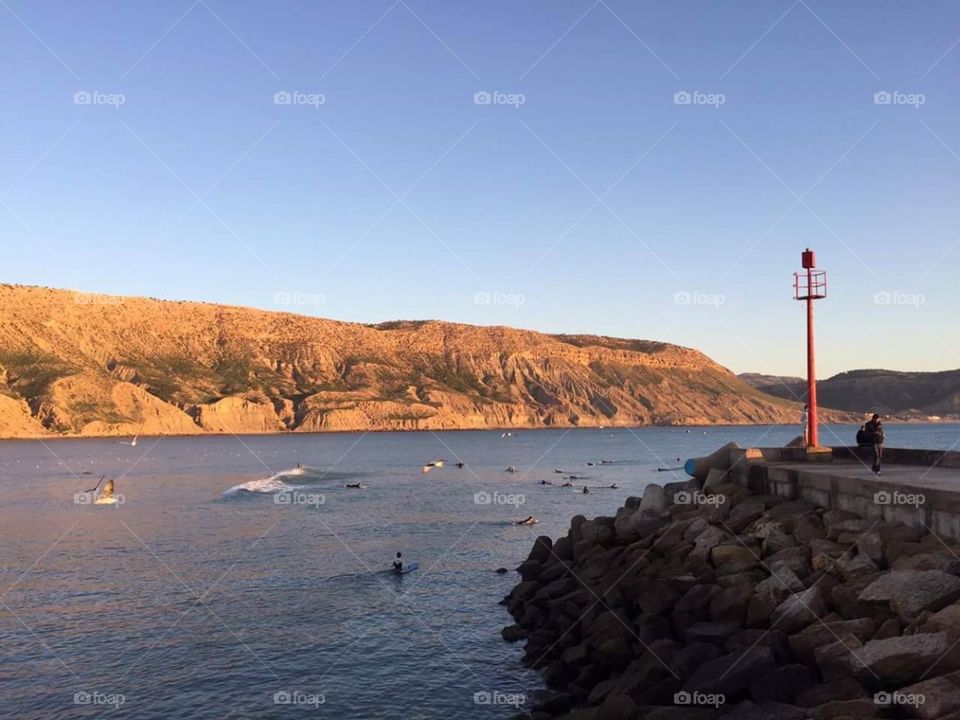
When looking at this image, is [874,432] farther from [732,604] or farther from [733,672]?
[733,672]

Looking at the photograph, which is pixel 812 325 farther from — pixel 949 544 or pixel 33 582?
pixel 33 582

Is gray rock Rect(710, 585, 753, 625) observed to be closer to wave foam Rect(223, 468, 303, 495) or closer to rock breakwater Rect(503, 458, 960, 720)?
rock breakwater Rect(503, 458, 960, 720)

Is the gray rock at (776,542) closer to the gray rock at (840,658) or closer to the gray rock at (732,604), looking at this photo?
the gray rock at (732,604)

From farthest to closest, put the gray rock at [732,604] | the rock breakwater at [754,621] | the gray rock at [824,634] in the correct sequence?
the gray rock at [732,604] → the gray rock at [824,634] → the rock breakwater at [754,621]

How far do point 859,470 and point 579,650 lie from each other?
10.2m

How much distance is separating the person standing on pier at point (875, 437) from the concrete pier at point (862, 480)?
0.43m

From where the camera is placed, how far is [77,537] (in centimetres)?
4419

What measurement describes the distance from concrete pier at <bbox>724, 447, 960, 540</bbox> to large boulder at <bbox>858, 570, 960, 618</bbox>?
1.69 m

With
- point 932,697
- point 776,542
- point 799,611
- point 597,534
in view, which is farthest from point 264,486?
point 932,697

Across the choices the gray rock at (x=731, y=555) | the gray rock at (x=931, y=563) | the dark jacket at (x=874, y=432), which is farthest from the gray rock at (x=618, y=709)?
the dark jacket at (x=874, y=432)

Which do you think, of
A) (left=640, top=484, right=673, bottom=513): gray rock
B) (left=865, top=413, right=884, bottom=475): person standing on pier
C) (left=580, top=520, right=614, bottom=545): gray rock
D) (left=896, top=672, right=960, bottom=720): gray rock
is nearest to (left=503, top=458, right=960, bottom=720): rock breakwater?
(left=896, top=672, right=960, bottom=720): gray rock

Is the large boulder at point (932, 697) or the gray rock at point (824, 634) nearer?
the large boulder at point (932, 697)

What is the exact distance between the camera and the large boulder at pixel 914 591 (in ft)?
47.2

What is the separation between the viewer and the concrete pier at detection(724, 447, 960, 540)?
16938 millimetres
